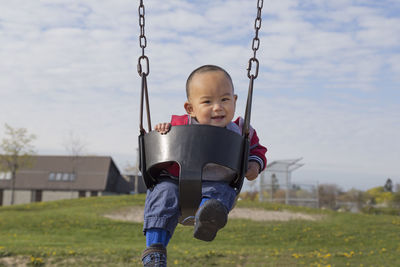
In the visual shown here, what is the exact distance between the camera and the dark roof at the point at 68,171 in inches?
2071

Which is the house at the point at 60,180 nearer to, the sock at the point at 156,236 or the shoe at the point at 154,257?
the sock at the point at 156,236

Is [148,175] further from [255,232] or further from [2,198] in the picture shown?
[2,198]

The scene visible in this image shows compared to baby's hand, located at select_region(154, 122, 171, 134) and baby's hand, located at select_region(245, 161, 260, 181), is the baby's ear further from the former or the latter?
baby's hand, located at select_region(245, 161, 260, 181)

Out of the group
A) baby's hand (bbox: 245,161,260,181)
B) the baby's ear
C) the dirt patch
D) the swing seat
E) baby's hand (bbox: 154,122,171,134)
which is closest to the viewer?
the swing seat

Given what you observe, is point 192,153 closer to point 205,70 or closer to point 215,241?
point 205,70

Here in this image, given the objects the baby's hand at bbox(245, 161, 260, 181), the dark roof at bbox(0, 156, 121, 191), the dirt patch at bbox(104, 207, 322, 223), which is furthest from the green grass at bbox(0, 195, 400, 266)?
the dark roof at bbox(0, 156, 121, 191)

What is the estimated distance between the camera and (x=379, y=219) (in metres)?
23.3

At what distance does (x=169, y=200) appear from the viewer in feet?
9.77

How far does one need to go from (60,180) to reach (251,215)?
3515 centimetres

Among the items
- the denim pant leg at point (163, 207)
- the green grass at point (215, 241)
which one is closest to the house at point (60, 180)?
the green grass at point (215, 241)

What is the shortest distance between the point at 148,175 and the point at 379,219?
22.5 m

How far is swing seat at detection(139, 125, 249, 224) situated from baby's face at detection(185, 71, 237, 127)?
13 cm

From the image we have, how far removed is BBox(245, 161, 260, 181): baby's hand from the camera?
3307mm

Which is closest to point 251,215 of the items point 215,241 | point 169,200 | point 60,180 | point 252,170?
point 215,241
